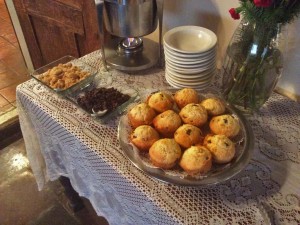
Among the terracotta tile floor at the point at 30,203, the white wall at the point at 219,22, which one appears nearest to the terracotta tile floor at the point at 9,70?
the terracotta tile floor at the point at 30,203

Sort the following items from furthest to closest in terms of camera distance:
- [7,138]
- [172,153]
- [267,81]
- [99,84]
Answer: [7,138], [99,84], [267,81], [172,153]

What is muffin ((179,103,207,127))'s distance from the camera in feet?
1.96

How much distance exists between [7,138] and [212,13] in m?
1.28

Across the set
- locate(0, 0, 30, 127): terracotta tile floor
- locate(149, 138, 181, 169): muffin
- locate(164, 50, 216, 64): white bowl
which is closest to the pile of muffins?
locate(149, 138, 181, 169): muffin

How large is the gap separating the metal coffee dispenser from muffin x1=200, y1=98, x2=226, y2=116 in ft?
1.01

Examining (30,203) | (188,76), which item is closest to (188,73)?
(188,76)

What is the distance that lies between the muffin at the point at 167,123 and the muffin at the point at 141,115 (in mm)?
17

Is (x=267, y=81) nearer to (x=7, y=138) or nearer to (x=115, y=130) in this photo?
(x=115, y=130)

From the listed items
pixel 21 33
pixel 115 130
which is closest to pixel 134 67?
pixel 115 130

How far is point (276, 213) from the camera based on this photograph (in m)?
0.54

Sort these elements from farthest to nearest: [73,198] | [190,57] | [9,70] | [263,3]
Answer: [9,70]
[73,198]
[190,57]
[263,3]

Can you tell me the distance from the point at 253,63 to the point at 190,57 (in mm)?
157

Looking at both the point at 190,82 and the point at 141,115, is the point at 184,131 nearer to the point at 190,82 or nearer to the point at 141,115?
the point at 141,115

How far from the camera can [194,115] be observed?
0.60 meters
